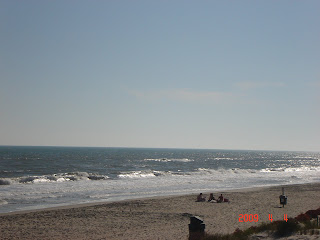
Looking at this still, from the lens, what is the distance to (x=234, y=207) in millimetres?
21516

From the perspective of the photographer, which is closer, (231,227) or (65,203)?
(231,227)

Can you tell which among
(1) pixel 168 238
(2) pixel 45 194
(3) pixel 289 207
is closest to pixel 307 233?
(1) pixel 168 238

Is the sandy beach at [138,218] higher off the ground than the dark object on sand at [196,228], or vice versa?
the dark object on sand at [196,228]

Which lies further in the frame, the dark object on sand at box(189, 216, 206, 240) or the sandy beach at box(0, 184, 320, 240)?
the sandy beach at box(0, 184, 320, 240)

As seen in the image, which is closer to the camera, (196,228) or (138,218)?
(196,228)

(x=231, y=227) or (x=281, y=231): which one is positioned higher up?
(x=281, y=231)

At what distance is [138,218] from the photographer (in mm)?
17484

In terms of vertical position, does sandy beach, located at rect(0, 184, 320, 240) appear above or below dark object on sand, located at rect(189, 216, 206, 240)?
below

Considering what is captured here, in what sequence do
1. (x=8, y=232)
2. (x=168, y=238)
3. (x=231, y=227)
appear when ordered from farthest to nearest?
1. (x=231, y=227)
2. (x=8, y=232)
3. (x=168, y=238)

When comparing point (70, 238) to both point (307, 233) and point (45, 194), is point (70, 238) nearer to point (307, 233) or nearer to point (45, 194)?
point (307, 233)

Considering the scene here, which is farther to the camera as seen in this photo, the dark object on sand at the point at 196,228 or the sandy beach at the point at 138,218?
the sandy beach at the point at 138,218

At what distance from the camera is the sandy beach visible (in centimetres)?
1391

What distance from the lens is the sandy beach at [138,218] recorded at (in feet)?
45.6

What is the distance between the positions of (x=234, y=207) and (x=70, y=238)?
11.7 m
